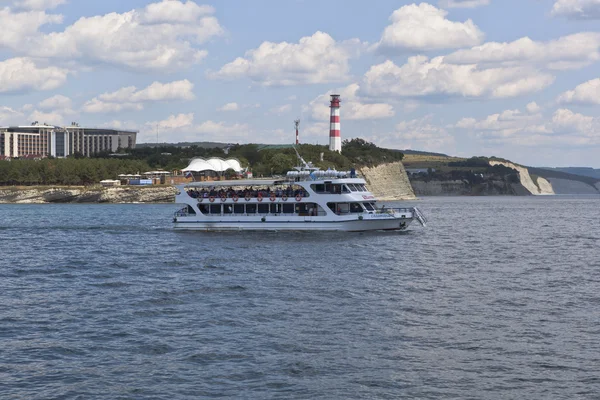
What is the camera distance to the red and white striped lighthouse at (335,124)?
169000mm

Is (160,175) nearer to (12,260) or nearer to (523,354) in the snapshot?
(12,260)

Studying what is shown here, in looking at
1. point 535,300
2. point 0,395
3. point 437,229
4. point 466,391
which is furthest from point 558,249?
point 0,395

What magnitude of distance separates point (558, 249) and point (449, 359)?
3899 centimetres

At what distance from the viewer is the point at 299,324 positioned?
98.3 feet

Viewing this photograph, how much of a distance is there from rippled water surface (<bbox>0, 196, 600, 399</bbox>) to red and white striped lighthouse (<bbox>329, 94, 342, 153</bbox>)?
114822mm

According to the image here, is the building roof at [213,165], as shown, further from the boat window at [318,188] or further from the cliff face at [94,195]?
the boat window at [318,188]

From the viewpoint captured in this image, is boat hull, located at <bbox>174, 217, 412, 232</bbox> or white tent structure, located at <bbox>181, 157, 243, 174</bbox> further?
white tent structure, located at <bbox>181, 157, 243, 174</bbox>

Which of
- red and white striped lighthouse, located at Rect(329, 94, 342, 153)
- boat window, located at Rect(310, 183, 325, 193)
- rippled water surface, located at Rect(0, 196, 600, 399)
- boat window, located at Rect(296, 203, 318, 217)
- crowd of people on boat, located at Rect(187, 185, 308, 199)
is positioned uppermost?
red and white striped lighthouse, located at Rect(329, 94, 342, 153)

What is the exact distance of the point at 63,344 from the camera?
26.9m

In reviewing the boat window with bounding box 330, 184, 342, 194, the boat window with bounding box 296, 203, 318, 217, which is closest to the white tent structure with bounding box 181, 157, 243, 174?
the boat window with bounding box 296, 203, 318, 217

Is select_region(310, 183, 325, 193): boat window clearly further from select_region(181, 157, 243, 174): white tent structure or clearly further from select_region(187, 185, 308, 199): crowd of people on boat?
select_region(181, 157, 243, 174): white tent structure

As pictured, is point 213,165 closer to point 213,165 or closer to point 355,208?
point 213,165

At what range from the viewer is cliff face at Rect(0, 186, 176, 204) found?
170 metres

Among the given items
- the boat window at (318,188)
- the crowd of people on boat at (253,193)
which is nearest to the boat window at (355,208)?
the boat window at (318,188)
